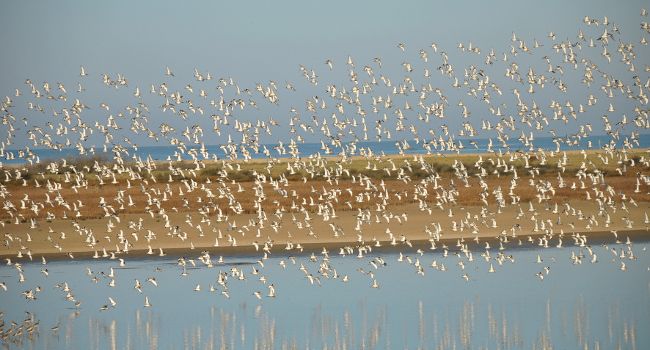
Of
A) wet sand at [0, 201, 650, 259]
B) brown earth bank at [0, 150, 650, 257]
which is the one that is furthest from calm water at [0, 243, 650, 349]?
brown earth bank at [0, 150, 650, 257]

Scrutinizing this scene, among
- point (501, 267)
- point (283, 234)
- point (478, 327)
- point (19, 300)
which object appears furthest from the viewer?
point (283, 234)

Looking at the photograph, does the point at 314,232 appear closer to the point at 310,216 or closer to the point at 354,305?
the point at 310,216

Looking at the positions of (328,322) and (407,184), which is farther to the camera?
(407,184)

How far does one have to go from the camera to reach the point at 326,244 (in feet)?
174

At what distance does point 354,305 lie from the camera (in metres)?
39.1

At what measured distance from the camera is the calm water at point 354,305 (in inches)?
1331

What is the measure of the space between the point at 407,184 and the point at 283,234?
2187 centimetres

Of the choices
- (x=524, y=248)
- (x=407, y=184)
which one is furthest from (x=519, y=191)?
(x=524, y=248)

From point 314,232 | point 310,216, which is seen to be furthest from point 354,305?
point 310,216

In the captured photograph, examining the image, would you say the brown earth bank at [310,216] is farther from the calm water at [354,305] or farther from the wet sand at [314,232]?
the calm water at [354,305]

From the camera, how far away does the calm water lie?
33.8 m

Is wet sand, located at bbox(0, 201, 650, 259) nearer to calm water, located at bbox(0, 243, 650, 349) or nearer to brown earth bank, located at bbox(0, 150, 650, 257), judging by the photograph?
brown earth bank, located at bbox(0, 150, 650, 257)

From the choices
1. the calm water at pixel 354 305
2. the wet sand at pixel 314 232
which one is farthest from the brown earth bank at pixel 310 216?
the calm water at pixel 354 305

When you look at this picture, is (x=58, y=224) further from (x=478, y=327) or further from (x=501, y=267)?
(x=478, y=327)
